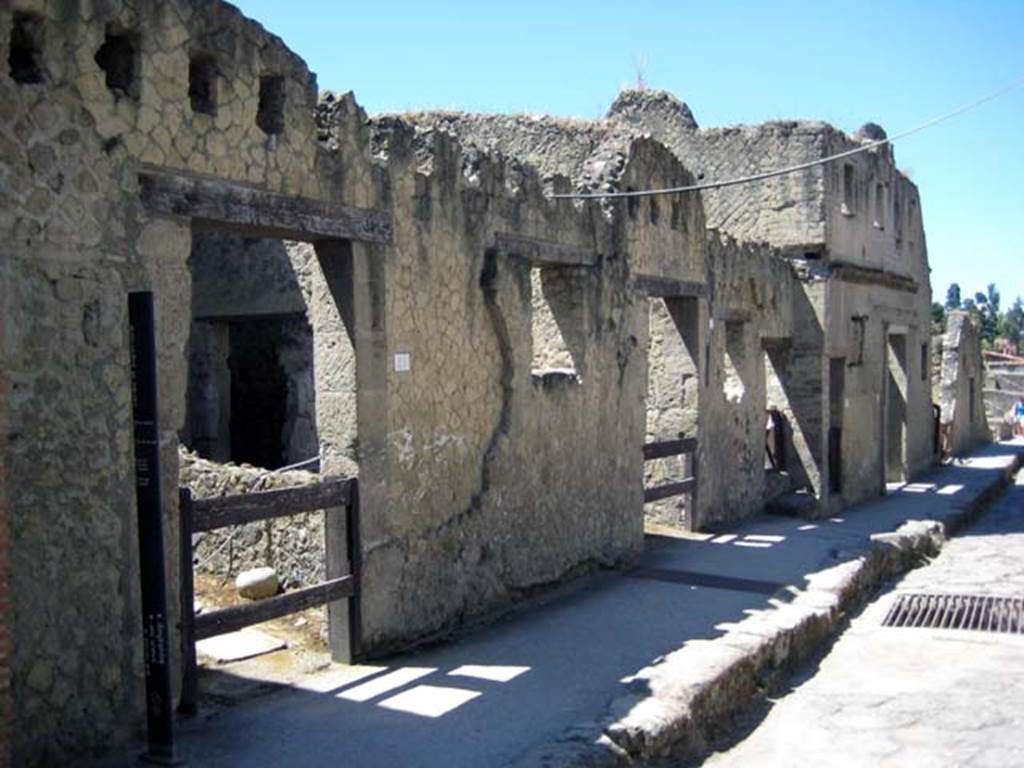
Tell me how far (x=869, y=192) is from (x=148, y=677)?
14789 millimetres

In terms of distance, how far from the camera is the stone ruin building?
4.61 meters

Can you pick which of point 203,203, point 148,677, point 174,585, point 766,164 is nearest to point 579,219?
point 203,203

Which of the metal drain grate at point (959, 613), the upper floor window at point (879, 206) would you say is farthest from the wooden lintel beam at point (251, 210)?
the upper floor window at point (879, 206)

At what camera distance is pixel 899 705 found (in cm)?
691

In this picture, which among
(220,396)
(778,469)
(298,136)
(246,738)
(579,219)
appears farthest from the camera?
(778,469)

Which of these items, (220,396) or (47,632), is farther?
(220,396)

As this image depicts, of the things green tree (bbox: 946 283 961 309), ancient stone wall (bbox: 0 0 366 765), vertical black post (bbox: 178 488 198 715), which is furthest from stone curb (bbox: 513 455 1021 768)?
green tree (bbox: 946 283 961 309)

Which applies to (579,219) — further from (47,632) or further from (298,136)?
(47,632)

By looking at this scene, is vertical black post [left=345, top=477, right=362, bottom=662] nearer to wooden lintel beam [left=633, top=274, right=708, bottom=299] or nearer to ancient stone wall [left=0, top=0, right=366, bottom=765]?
ancient stone wall [left=0, top=0, right=366, bottom=765]

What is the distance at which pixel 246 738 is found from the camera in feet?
16.8

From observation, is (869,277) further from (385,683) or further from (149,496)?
(149,496)

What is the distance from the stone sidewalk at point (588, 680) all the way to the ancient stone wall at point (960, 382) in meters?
14.6

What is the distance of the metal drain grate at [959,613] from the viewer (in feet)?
29.6

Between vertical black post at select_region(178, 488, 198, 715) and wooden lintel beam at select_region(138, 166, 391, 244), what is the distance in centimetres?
137
